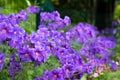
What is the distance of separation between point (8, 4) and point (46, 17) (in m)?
3.93

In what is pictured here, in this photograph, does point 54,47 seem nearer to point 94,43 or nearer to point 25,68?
point 25,68

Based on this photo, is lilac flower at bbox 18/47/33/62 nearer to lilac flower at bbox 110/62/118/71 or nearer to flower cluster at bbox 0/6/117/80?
flower cluster at bbox 0/6/117/80

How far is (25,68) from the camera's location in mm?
4500

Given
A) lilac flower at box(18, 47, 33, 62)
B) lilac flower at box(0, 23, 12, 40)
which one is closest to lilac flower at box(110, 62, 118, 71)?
lilac flower at box(18, 47, 33, 62)

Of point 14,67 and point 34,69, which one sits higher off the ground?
point 14,67

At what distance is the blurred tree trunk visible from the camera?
49.2ft

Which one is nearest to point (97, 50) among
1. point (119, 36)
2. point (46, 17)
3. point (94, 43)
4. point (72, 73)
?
point (94, 43)

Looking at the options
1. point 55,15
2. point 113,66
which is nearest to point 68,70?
point 55,15

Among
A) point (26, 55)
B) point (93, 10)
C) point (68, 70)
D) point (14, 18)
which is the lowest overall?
point (93, 10)

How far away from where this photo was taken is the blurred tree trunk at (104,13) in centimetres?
1499

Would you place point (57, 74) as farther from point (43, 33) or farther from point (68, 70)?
point (43, 33)

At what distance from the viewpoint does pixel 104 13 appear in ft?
49.5

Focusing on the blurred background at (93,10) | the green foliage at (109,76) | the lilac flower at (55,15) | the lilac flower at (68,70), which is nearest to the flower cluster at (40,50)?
the lilac flower at (68,70)

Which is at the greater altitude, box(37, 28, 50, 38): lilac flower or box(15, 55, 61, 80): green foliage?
box(37, 28, 50, 38): lilac flower
